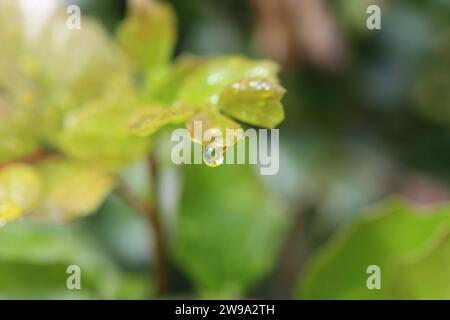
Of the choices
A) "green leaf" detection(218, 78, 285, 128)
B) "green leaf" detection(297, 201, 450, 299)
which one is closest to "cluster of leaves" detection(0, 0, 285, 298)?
"green leaf" detection(218, 78, 285, 128)

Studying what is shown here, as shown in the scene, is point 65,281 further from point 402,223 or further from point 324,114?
point 324,114

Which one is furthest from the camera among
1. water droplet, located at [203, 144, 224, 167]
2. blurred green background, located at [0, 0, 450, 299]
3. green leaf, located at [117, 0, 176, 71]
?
blurred green background, located at [0, 0, 450, 299]

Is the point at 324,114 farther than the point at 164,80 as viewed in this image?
Yes

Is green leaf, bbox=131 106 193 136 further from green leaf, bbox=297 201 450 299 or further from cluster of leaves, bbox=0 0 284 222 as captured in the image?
green leaf, bbox=297 201 450 299

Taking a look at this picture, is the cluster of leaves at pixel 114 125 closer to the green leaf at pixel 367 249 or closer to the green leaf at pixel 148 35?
the green leaf at pixel 148 35

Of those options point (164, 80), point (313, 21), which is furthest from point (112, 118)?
point (313, 21)

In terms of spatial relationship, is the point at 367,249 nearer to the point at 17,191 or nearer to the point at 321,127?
the point at 17,191
